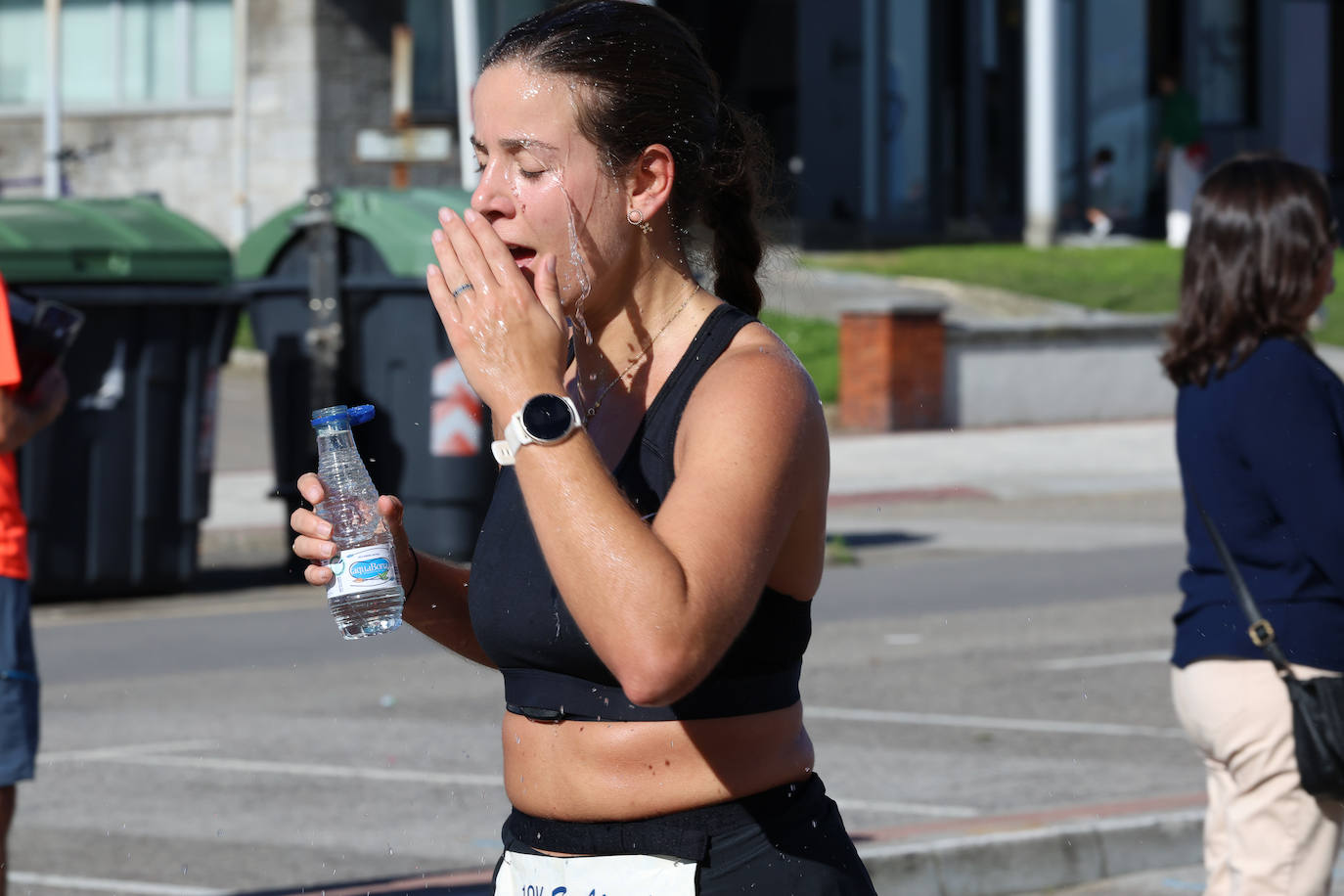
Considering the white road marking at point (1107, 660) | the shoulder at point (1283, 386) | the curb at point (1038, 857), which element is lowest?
the white road marking at point (1107, 660)

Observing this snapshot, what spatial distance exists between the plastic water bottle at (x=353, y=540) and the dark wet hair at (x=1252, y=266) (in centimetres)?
210

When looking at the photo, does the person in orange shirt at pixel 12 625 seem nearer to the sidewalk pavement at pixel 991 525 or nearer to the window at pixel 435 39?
the sidewalk pavement at pixel 991 525

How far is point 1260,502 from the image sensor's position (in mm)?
4215

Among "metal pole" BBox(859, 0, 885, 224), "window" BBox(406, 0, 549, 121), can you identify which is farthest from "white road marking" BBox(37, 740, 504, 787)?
"metal pole" BBox(859, 0, 885, 224)

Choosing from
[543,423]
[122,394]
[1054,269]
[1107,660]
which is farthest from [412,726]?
[1054,269]

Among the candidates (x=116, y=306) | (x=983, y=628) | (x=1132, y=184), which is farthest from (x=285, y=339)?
(x=1132, y=184)

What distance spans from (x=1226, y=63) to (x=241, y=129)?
60.8 feet

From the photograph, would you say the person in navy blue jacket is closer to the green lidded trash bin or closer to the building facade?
the green lidded trash bin

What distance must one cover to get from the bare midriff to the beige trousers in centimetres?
190

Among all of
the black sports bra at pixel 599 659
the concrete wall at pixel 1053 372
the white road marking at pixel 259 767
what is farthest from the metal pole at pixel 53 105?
the black sports bra at pixel 599 659

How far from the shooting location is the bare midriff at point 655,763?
2.52m

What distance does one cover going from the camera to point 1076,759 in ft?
25.3

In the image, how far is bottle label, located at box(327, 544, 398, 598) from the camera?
2854mm

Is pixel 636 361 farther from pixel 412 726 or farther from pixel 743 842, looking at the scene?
pixel 412 726
